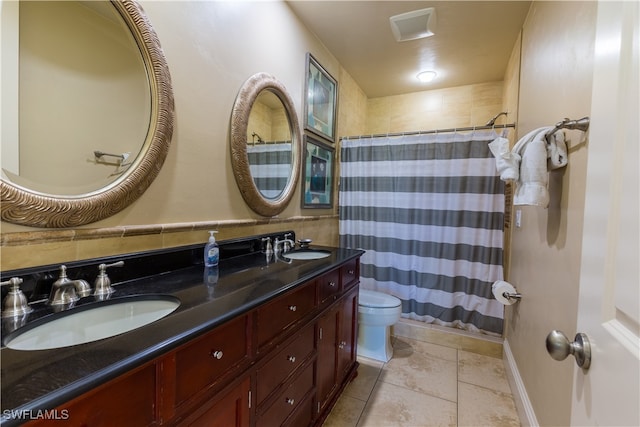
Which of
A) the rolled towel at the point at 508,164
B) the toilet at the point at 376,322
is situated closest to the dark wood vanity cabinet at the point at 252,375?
the toilet at the point at 376,322

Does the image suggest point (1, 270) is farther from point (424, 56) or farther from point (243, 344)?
point (424, 56)

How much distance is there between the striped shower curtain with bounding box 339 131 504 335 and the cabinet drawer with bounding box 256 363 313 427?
1455mm

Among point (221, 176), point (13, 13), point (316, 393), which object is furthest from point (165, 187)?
point (316, 393)

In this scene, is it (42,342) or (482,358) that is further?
(482,358)

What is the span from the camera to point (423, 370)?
200 cm

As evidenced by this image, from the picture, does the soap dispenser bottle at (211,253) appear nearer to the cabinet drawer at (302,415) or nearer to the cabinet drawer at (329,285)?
the cabinet drawer at (329,285)

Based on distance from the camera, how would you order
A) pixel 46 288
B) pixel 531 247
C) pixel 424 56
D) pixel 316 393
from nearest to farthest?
1. pixel 46 288
2. pixel 316 393
3. pixel 531 247
4. pixel 424 56

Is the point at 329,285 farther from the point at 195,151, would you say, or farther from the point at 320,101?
the point at 320,101

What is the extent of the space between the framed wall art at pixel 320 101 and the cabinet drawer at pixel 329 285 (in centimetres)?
121

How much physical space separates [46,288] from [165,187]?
1.64ft

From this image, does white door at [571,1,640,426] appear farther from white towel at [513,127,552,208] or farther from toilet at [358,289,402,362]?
toilet at [358,289,402,362]

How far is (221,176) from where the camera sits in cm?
143

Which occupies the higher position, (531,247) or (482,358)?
(531,247)

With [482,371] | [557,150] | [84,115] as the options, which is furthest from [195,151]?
[482,371]
